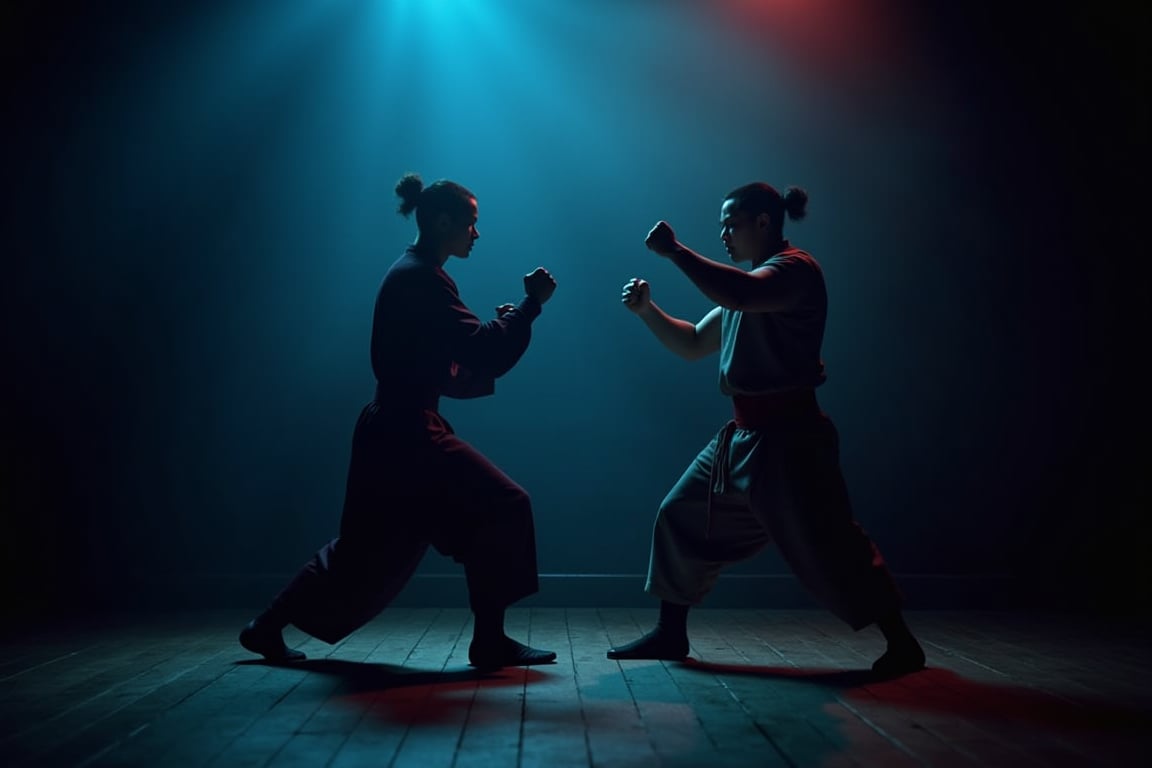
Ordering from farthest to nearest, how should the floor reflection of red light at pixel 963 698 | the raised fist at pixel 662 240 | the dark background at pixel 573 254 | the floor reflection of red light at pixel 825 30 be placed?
the floor reflection of red light at pixel 825 30
the dark background at pixel 573 254
the raised fist at pixel 662 240
the floor reflection of red light at pixel 963 698

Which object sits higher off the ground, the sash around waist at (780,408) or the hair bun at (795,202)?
the hair bun at (795,202)

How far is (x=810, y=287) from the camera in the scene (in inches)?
118

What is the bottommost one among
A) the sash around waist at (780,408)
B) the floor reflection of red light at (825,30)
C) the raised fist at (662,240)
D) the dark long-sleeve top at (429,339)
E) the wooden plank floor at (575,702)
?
the wooden plank floor at (575,702)

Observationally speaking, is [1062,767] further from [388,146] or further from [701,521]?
[388,146]

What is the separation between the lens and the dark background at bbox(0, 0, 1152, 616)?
15.0ft

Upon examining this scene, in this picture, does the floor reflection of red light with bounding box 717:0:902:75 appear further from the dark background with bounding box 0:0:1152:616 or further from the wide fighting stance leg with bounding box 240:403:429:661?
the wide fighting stance leg with bounding box 240:403:429:661

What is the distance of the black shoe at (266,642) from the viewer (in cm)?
303

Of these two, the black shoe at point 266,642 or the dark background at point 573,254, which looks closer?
the black shoe at point 266,642

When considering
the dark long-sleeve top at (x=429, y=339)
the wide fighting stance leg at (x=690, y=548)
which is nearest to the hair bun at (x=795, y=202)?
the wide fighting stance leg at (x=690, y=548)

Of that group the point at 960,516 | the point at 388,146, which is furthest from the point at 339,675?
the point at 960,516

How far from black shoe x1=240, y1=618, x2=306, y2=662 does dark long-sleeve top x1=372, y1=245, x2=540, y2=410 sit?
76 centimetres

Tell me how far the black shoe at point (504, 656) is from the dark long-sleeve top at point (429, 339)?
728 millimetres

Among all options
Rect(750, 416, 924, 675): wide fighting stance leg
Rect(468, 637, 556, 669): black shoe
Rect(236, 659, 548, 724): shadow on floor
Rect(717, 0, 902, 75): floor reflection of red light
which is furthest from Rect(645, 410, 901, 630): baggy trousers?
A: Rect(717, 0, 902, 75): floor reflection of red light

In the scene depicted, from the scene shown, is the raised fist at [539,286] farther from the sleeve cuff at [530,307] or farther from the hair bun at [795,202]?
the hair bun at [795,202]
